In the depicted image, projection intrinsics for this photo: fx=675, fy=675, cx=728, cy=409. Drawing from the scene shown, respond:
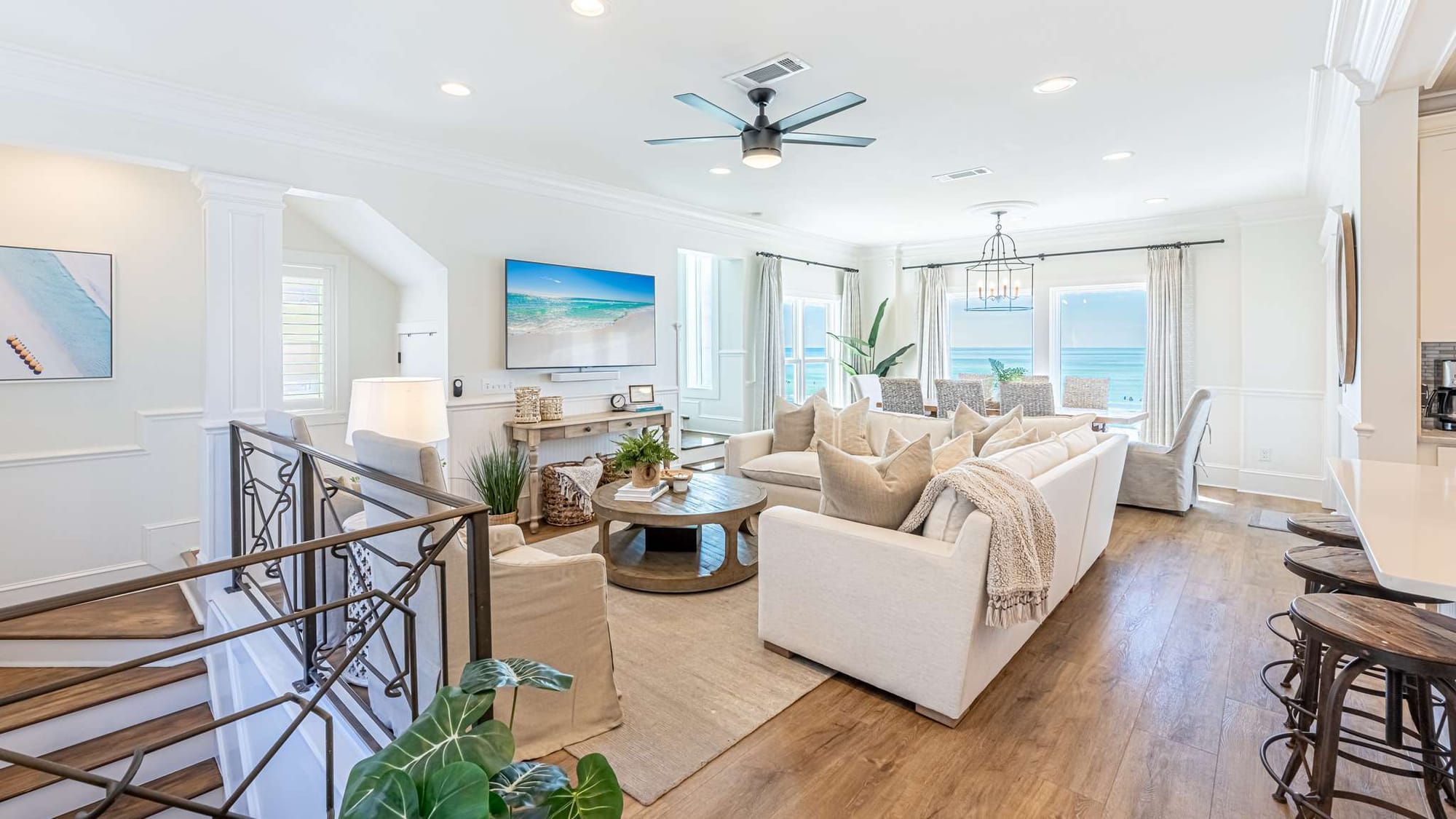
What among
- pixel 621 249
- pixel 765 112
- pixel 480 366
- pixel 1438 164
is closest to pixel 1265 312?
pixel 1438 164

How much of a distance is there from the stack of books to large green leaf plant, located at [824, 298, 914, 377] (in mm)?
4939

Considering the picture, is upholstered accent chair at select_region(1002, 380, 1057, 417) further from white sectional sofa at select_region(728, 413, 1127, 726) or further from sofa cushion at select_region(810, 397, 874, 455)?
white sectional sofa at select_region(728, 413, 1127, 726)

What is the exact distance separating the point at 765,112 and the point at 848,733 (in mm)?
3189

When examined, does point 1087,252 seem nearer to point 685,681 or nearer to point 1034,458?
point 1034,458

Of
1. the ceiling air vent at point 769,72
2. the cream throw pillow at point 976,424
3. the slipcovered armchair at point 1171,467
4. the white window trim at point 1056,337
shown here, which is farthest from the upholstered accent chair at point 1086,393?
the ceiling air vent at point 769,72

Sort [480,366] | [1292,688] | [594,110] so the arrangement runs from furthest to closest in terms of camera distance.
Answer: [480,366] < [594,110] < [1292,688]

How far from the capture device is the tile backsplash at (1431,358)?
3047mm

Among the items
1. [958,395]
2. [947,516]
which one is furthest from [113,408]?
[958,395]

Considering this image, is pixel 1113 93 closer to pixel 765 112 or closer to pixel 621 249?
pixel 765 112

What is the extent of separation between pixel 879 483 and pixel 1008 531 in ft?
1.63

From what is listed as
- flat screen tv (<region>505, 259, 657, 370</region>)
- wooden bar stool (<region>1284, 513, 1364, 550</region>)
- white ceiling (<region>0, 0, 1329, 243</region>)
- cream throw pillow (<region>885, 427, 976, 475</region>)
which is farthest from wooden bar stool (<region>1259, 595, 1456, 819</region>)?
flat screen tv (<region>505, 259, 657, 370</region>)

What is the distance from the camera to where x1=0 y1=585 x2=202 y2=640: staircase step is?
10.5ft

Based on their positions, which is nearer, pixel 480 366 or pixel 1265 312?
pixel 480 366

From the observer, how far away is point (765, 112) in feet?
12.6
